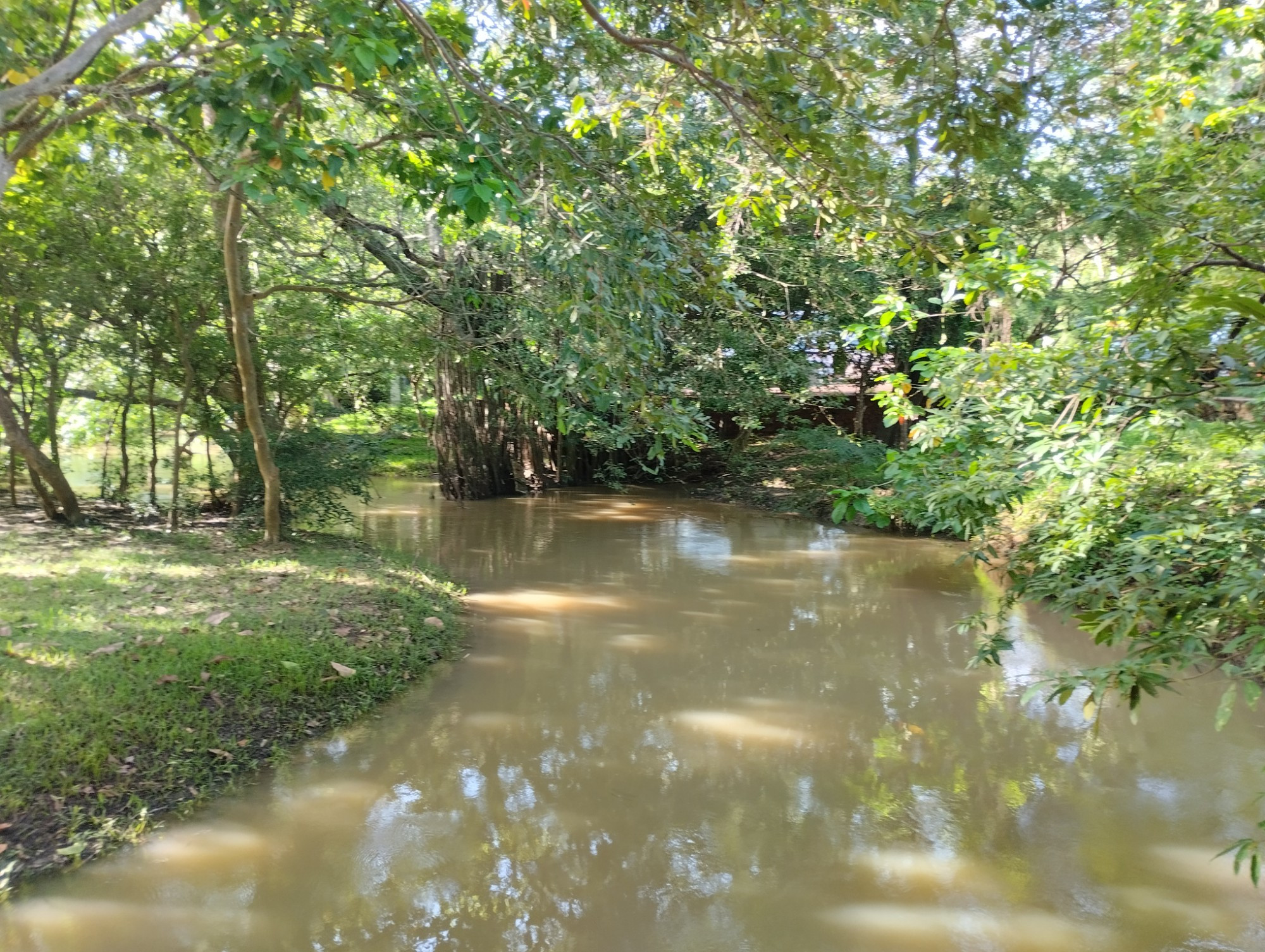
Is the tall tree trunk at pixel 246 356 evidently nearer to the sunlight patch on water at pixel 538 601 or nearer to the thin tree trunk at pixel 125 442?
the thin tree trunk at pixel 125 442

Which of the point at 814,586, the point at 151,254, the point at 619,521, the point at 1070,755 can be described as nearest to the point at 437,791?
the point at 1070,755

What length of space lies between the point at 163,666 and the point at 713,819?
3174 millimetres

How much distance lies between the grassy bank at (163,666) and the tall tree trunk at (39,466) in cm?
66

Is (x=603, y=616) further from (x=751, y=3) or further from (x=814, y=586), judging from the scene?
(x=751, y=3)

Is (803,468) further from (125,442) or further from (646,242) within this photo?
(646,242)

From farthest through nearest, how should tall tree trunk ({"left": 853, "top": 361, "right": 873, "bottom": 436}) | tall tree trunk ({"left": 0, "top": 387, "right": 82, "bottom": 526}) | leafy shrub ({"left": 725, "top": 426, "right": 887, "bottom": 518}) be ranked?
tall tree trunk ({"left": 853, "top": 361, "right": 873, "bottom": 436}), leafy shrub ({"left": 725, "top": 426, "right": 887, "bottom": 518}), tall tree trunk ({"left": 0, "top": 387, "right": 82, "bottom": 526})

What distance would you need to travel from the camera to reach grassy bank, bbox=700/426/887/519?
13227mm

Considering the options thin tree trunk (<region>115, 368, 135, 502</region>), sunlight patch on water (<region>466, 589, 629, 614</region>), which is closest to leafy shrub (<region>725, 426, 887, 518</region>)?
sunlight patch on water (<region>466, 589, 629, 614</region>)

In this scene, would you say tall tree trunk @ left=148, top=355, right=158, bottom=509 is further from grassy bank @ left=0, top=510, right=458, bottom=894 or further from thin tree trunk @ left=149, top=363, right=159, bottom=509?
grassy bank @ left=0, top=510, right=458, bottom=894

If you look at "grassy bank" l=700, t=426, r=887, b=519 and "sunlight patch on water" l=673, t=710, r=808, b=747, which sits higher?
"grassy bank" l=700, t=426, r=887, b=519

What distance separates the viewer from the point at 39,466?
26.9 ft

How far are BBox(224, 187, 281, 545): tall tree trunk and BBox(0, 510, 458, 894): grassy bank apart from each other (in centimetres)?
45

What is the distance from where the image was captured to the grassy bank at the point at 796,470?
1323cm

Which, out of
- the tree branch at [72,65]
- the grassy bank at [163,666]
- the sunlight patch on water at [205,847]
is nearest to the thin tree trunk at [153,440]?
the grassy bank at [163,666]
